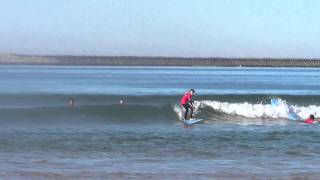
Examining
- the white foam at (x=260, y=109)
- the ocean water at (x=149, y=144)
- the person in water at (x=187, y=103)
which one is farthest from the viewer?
the white foam at (x=260, y=109)

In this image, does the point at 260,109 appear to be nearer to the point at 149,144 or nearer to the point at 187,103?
the point at 187,103

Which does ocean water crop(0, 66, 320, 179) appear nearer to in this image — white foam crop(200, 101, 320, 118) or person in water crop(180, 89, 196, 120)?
white foam crop(200, 101, 320, 118)

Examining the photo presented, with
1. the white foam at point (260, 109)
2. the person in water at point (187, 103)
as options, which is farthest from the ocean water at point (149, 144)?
the person in water at point (187, 103)

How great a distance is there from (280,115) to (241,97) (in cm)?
1033

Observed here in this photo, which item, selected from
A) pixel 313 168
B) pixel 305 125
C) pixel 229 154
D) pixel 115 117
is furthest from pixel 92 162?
pixel 115 117

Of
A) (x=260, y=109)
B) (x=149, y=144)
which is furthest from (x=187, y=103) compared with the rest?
(x=149, y=144)

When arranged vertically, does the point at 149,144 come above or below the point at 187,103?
below

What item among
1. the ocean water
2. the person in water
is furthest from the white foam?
the person in water

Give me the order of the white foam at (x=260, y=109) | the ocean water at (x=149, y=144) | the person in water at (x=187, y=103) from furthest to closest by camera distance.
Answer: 1. the white foam at (x=260, y=109)
2. the person in water at (x=187, y=103)
3. the ocean water at (x=149, y=144)

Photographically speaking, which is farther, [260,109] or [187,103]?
[260,109]

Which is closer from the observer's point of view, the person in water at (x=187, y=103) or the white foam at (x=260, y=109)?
the person in water at (x=187, y=103)

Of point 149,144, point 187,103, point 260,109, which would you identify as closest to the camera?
point 149,144

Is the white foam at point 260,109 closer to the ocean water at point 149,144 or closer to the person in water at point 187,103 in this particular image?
the ocean water at point 149,144

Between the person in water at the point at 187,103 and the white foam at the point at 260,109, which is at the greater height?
the person in water at the point at 187,103
